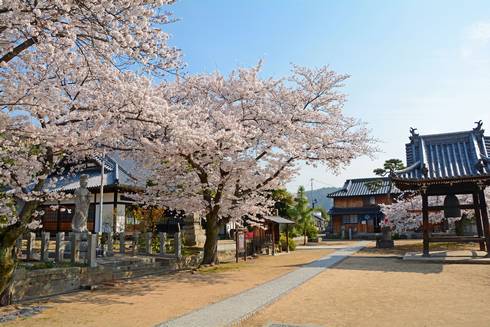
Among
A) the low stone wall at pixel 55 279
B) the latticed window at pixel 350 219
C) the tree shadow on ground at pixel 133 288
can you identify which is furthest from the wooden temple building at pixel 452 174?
the latticed window at pixel 350 219

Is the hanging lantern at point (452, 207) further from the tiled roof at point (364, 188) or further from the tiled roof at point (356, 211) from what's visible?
the tiled roof at point (356, 211)

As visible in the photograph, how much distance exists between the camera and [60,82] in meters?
9.87

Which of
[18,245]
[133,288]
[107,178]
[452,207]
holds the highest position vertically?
[107,178]

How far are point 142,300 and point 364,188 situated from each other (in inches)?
1837

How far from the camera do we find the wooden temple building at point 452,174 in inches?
669

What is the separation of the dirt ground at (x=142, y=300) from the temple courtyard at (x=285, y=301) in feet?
0.07

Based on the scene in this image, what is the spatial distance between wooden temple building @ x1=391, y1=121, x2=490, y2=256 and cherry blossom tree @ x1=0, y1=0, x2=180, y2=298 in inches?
523

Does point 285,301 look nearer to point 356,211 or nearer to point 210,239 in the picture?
point 210,239

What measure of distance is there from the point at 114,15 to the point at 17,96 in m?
3.31

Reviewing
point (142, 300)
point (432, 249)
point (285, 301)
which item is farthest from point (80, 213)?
A: point (432, 249)

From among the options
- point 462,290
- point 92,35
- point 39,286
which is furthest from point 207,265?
point 92,35

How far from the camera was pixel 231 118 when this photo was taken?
15.1 meters

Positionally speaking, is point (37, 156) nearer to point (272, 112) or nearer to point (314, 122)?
point (272, 112)

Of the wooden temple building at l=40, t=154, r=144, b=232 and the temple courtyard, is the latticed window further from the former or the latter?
the temple courtyard
